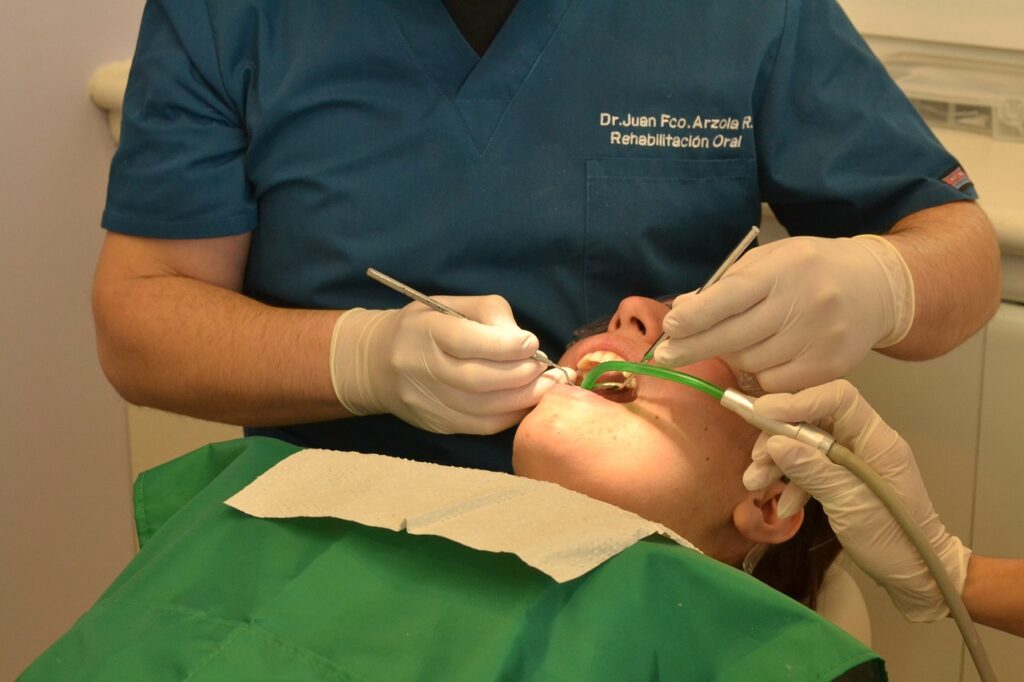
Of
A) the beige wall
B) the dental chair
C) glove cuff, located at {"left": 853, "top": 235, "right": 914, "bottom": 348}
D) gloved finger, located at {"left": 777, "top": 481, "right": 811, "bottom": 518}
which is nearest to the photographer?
the dental chair

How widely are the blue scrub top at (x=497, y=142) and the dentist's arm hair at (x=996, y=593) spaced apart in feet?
1.62

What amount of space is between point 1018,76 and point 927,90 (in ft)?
0.46

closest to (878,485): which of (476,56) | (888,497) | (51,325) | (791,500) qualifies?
(888,497)

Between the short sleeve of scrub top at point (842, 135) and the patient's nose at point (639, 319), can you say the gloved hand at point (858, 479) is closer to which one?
the patient's nose at point (639, 319)

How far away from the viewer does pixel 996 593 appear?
1.31 meters

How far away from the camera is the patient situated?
1321mm

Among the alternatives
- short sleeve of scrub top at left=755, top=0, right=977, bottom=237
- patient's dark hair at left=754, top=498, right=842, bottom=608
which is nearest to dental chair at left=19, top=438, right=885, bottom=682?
patient's dark hair at left=754, top=498, right=842, bottom=608

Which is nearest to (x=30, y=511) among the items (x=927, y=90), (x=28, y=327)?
(x=28, y=327)

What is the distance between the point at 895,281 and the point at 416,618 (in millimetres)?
699

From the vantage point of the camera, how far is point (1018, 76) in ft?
6.31

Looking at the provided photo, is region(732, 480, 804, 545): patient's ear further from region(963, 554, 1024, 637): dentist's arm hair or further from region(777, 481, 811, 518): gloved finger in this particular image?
region(963, 554, 1024, 637): dentist's arm hair

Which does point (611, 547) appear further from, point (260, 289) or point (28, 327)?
point (28, 327)

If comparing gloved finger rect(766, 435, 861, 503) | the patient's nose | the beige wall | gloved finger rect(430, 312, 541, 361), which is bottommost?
the beige wall

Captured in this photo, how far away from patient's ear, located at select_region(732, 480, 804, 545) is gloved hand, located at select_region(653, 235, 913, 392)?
132mm
